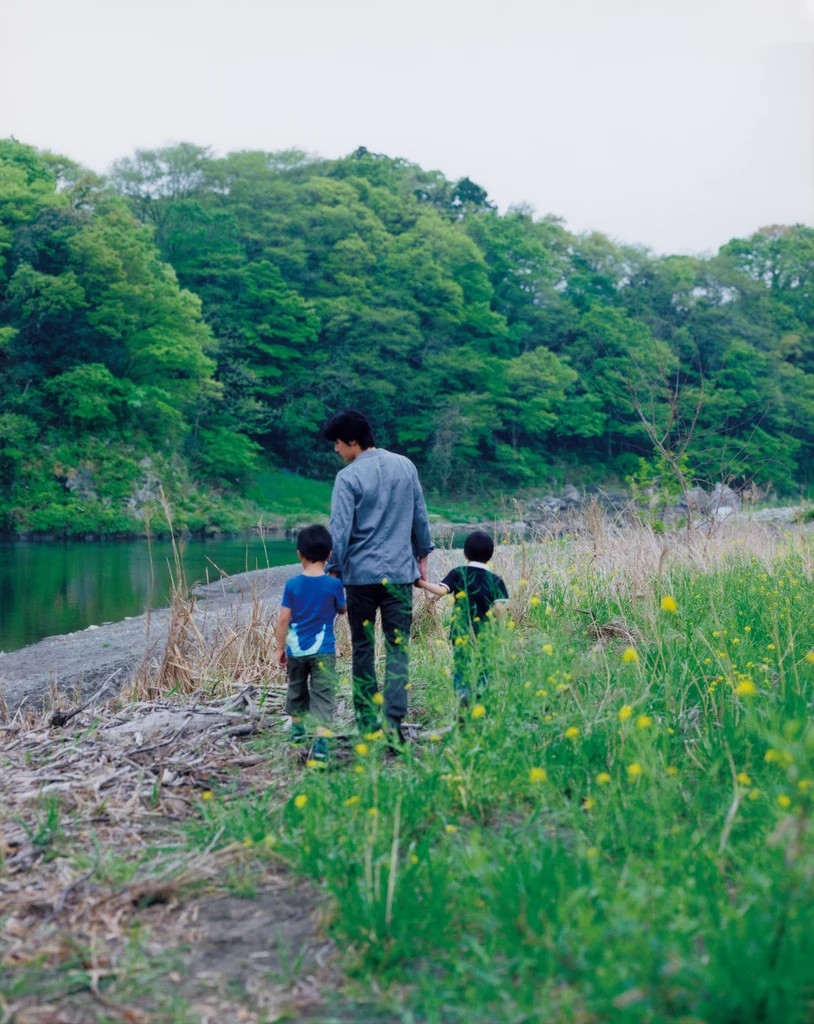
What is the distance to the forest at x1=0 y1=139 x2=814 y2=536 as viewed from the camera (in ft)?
96.2

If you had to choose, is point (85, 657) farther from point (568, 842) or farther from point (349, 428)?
point (568, 842)

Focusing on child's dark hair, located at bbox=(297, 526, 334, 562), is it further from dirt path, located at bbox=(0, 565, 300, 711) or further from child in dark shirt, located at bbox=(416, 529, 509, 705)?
dirt path, located at bbox=(0, 565, 300, 711)

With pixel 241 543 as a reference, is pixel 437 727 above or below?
above

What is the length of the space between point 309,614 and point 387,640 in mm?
447

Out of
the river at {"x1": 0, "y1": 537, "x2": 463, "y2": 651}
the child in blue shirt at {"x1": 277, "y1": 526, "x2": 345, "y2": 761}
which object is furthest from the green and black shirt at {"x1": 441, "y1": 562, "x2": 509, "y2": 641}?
the river at {"x1": 0, "y1": 537, "x2": 463, "y2": 651}

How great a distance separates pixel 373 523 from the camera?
416 centimetres

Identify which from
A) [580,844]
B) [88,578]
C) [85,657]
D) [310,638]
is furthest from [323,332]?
[580,844]

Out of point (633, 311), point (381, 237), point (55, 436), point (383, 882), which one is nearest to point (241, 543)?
point (55, 436)

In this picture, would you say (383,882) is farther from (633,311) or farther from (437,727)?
(633,311)

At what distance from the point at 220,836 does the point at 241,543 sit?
2506cm

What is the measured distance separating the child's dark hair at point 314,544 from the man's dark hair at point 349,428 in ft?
1.51

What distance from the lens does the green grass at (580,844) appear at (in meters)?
1.71

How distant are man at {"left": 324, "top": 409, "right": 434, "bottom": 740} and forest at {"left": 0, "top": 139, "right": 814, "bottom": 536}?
19.6 meters

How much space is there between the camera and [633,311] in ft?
164
